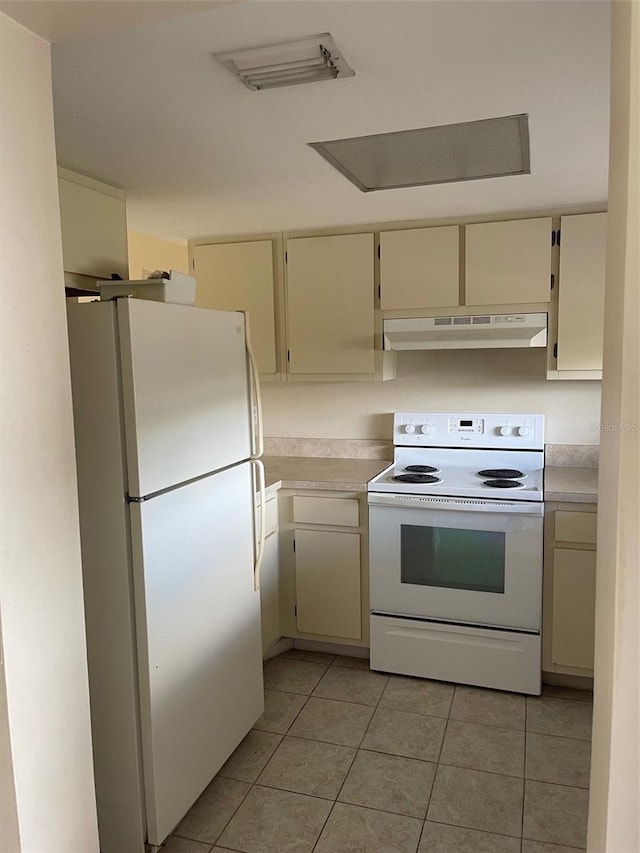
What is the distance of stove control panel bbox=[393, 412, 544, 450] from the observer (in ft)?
10.7

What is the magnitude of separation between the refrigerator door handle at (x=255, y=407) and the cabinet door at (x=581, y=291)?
1462 mm

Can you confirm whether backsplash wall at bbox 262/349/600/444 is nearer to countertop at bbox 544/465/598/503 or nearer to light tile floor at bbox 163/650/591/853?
countertop at bbox 544/465/598/503

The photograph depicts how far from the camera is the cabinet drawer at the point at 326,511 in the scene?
10.1ft

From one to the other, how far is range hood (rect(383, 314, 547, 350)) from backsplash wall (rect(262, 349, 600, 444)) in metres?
0.35

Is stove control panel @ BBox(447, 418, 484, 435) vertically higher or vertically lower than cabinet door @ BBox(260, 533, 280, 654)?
higher

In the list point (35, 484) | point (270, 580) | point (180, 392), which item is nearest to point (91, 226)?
point (180, 392)

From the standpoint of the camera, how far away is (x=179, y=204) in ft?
9.27

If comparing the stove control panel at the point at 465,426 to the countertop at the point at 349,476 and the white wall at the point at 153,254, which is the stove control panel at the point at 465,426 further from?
the white wall at the point at 153,254

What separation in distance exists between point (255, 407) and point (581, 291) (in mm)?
1592

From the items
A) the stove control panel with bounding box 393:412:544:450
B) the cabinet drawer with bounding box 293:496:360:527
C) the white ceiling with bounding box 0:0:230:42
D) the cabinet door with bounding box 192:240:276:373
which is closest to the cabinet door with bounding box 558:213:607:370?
the stove control panel with bounding box 393:412:544:450

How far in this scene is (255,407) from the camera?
246 centimetres

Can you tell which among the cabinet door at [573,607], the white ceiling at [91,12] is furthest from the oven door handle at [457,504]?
the white ceiling at [91,12]

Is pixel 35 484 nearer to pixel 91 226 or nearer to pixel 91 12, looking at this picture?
pixel 91 12

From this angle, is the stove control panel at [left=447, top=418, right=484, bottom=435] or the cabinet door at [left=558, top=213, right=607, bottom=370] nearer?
the cabinet door at [left=558, top=213, right=607, bottom=370]
